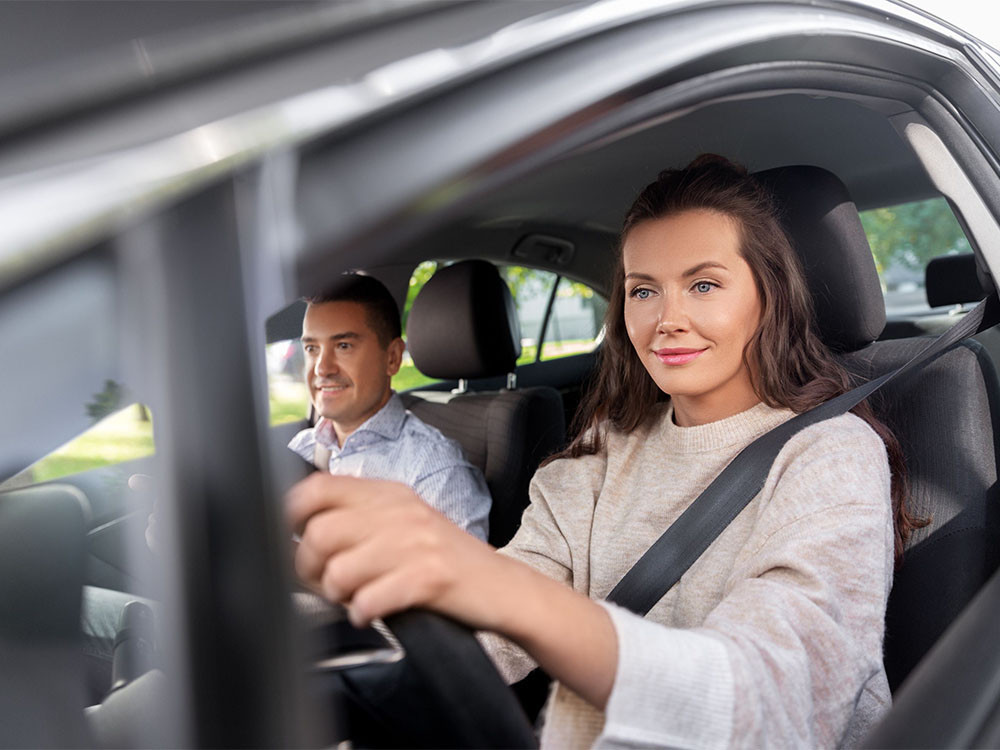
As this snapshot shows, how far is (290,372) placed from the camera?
563mm

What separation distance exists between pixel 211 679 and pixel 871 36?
107 centimetres

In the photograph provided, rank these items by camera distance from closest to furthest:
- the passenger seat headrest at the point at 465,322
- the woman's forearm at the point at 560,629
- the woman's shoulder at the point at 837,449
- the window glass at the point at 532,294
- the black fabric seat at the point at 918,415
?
the woman's forearm at the point at 560,629
the woman's shoulder at the point at 837,449
the black fabric seat at the point at 918,415
the passenger seat headrest at the point at 465,322
the window glass at the point at 532,294

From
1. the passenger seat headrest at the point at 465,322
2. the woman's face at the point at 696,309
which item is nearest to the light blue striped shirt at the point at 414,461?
the passenger seat headrest at the point at 465,322

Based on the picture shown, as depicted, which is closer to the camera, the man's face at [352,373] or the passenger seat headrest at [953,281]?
the passenger seat headrest at [953,281]

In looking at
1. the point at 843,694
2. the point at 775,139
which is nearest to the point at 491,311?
the point at 775,139

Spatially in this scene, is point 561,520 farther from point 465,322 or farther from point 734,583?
point 465,322

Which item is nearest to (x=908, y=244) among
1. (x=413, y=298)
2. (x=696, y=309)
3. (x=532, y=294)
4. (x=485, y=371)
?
(x=532, y=294)

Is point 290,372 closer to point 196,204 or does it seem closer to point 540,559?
point 196,204

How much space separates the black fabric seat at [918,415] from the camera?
140 centimetres

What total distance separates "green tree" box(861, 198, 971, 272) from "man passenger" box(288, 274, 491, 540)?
194 cm

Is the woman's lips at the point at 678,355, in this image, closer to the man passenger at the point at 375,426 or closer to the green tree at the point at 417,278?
the man passenger at the point at 375,426

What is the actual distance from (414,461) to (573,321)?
157 cm

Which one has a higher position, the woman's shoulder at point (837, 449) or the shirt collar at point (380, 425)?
the shirt collar at point (380, 425)

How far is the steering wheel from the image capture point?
60 centimetres
